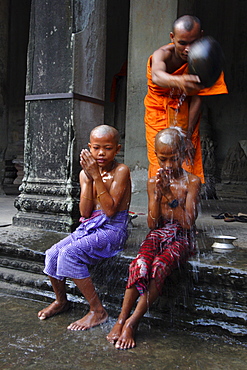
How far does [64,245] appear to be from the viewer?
262 centimetres

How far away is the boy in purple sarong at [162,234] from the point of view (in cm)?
224

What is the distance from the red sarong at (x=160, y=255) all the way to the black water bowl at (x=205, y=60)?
3.48ft

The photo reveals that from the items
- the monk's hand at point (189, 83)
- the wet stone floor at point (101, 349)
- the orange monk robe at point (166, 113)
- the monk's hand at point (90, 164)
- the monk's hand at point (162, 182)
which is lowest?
the wet stone floor at point (101, 349)

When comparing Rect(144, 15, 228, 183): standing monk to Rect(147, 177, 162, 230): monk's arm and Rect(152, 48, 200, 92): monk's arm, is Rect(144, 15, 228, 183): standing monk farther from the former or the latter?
Rect(147, 177, 162, 230): monk's arm

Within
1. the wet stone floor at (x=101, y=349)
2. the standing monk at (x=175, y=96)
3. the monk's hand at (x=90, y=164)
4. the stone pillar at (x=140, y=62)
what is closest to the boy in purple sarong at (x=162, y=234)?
the wet stone floor at (x=101, y=349)

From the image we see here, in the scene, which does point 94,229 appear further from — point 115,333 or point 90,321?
point 115,333

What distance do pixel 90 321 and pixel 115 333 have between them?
233 millimetres

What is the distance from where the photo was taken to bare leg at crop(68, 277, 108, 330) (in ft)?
7.85

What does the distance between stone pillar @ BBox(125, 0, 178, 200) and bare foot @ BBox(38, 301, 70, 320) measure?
3.09 m

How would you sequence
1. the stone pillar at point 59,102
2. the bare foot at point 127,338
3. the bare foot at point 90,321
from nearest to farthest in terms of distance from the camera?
1. the bare foot at point 127,338
2. the bare foot at point 90,321
3. the stone pillar at point 59,102

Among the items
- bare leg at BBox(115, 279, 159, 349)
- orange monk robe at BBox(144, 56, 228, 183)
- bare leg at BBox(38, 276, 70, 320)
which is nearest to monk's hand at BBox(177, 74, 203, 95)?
orange monk robe at BBox(144, 56, 228, 183)

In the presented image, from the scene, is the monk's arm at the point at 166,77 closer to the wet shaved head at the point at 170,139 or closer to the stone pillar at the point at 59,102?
the wet shaved head at the point at 170,139

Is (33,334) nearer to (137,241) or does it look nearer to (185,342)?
(185,342)

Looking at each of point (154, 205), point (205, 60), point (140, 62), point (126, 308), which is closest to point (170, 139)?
point (154, 205)
